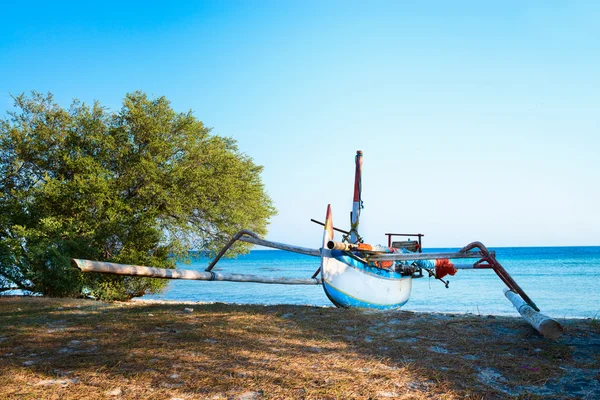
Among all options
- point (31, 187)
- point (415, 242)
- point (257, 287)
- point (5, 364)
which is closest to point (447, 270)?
point (415, 242)

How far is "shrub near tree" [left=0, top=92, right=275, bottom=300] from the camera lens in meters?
15.6

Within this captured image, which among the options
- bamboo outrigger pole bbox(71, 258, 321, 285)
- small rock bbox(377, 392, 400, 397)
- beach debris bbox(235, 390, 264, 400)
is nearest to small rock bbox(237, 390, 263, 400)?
beach debris bbox(235, 390, 264, 400)

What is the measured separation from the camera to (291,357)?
18.1 ft

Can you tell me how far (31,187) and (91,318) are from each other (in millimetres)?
10899

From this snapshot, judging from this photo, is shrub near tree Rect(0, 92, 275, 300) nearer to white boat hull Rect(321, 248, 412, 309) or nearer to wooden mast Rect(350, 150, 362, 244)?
wooden mast Rect(350, 150, 362, 244)

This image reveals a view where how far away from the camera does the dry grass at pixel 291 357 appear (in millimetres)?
4410

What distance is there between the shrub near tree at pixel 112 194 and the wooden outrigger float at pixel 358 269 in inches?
243

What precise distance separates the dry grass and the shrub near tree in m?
8.17

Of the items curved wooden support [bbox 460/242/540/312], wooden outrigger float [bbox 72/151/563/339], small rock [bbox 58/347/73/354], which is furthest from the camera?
curved wooden support [bbox 460/242/540/312]

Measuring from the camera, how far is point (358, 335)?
6734 millimetres

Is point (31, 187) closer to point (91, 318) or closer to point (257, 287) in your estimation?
point (91, 318)

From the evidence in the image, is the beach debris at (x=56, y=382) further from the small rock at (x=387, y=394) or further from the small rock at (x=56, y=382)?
the small rock at (x=387, y=394)

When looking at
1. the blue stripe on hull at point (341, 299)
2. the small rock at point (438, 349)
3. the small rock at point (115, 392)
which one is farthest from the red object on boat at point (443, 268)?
the small rock at point (115, 392)

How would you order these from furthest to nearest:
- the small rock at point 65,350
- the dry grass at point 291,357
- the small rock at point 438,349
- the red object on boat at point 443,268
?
the red object on boat at point 443,268, the small rock at point 438,349, the small rock at point 65,350, the dry grass at point 291,357
